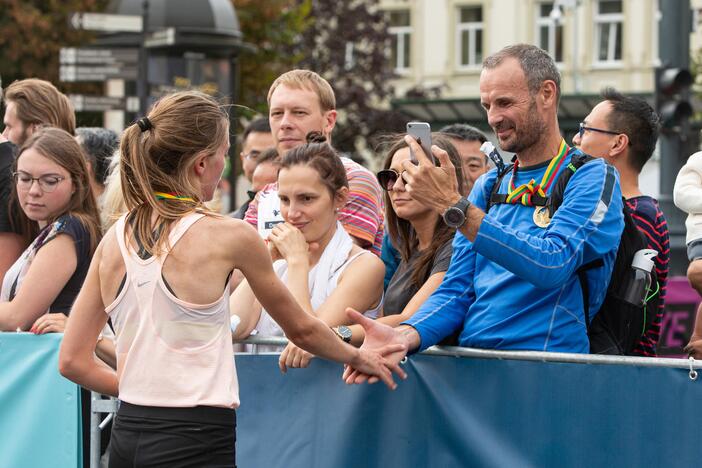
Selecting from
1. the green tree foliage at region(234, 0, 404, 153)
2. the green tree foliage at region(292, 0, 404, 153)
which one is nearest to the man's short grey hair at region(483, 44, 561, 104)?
the green tree foliage at region(234, 0, 404, 153)

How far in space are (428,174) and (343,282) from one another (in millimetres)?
997

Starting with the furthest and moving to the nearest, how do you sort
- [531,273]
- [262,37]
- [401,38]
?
[401,38] → [262,37] → [531,273]

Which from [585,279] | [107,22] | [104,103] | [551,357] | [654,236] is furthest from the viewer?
[104,103]

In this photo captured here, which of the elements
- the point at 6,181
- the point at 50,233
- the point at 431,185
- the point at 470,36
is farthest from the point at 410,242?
the point at 470,36

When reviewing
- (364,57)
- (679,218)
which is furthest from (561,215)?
(364,57)

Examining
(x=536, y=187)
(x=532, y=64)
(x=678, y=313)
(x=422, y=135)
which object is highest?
(x=532, y=64)

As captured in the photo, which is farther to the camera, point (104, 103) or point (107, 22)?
point (104, 103)

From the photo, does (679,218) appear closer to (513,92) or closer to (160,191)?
(513,92)

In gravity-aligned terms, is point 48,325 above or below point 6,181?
below

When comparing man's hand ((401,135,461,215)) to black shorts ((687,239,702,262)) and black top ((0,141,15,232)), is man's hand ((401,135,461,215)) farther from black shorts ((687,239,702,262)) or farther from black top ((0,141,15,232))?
black top ((0,141,15,232))

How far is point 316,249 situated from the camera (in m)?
5.41

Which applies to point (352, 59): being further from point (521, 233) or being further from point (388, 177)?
point (521, 233)

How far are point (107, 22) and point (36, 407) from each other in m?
11.4

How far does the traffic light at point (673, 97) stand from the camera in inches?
521
